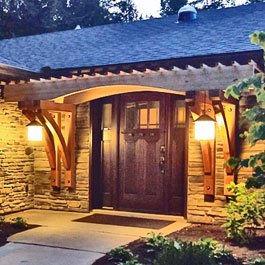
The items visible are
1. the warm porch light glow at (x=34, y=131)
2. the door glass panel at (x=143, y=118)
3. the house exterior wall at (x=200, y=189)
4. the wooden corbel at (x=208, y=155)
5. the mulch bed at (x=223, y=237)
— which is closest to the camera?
the mulch bed at (x=223, y=237)

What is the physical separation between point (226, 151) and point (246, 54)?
150cm

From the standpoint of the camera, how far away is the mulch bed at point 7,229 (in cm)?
503

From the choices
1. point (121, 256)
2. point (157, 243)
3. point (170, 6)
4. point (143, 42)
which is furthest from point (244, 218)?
point (170, 6)

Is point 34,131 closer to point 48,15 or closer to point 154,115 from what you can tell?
point 154,115

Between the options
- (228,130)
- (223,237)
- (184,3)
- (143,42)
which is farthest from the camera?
(184,3)

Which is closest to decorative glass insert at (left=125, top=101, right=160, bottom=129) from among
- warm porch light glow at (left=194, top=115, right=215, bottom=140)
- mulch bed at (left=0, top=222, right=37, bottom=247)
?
warm porch light glow at (left=194, top=115, right=215, bottom=140)

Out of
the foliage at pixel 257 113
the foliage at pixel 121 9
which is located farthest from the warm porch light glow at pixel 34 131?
the foliage at pixel 121 9

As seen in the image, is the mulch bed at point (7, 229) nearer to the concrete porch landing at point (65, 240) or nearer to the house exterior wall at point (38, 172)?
the concrete porch landing at point (65, 240)

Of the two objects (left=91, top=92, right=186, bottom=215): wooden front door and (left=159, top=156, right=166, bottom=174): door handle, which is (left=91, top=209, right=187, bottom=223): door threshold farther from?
(left=159, top=156, right=166, bottom=174): door handle

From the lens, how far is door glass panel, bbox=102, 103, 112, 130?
7.21 meters

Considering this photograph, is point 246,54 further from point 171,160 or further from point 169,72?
point 171,160

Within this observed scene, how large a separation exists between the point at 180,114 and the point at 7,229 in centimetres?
321

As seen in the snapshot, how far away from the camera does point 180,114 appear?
21.9 feet

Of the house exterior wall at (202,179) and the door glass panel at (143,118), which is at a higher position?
the door glass panel at (143,118)
